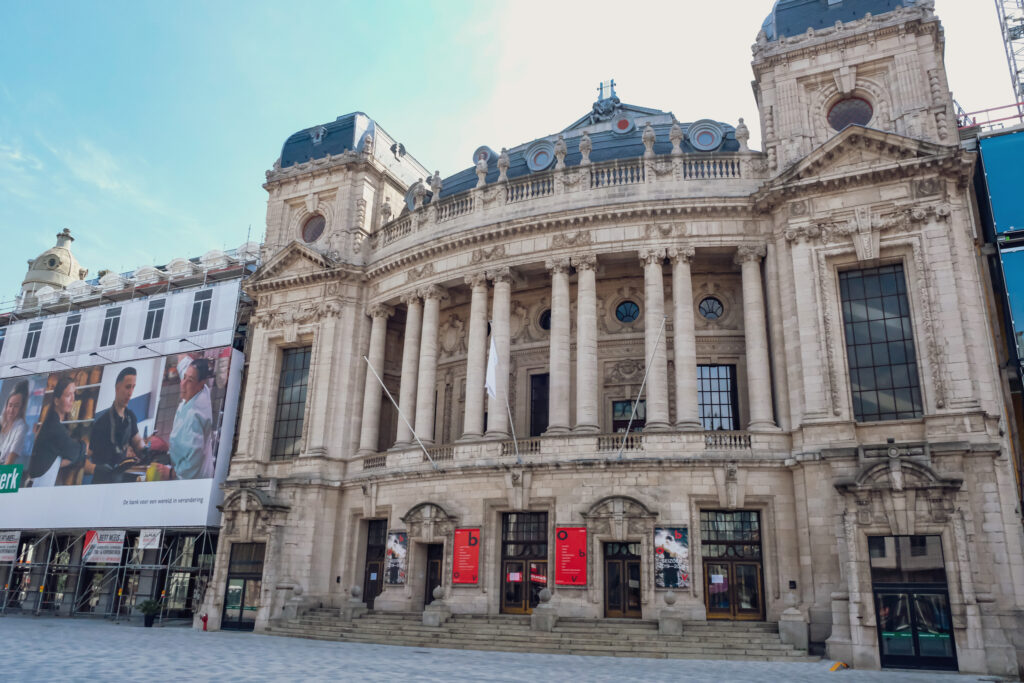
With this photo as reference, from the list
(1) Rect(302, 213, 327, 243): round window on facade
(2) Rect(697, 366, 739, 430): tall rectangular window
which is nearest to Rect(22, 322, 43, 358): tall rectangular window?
(1) Rect(302, 213, 327, 243): round window on facade

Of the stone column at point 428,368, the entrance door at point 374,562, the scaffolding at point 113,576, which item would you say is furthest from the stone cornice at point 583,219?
the scaffolding at point 113,576

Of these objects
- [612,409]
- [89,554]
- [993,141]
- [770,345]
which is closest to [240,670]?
[612,409]

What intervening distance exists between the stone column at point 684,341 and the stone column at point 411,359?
39.0 ft

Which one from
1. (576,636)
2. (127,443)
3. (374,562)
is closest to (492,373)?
(576,636)

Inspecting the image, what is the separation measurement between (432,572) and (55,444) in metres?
26.7

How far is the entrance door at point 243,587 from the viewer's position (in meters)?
34.8

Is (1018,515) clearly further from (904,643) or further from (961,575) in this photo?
(904,643)

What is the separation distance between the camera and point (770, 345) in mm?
32000

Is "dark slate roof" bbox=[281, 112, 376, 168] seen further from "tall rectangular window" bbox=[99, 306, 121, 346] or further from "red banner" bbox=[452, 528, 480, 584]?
"red banner" bbox=[452, 528, 480, 584]

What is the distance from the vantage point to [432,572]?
108 feet

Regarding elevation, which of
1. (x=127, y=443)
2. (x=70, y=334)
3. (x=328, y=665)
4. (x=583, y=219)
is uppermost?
(x=583, y=219)

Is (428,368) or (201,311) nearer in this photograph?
(428,368)

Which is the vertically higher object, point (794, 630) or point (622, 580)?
point (622, 580)

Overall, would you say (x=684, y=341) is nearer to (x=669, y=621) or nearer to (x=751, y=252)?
(x=751, y=252)
